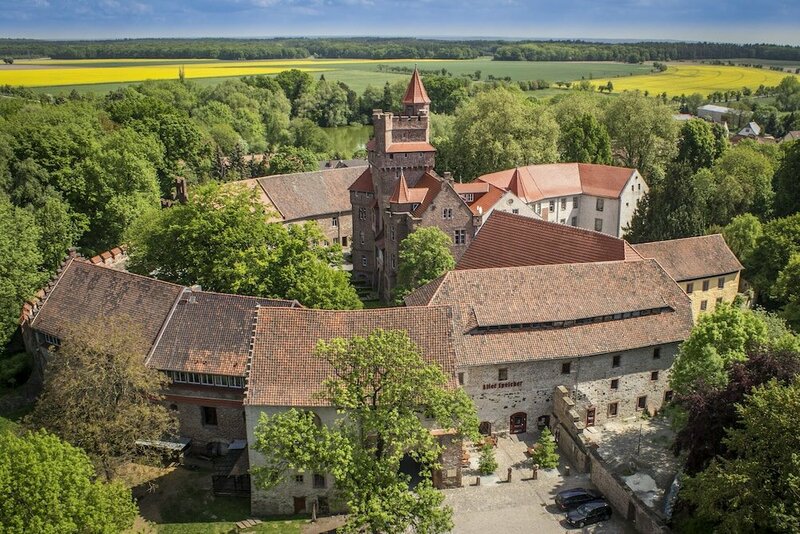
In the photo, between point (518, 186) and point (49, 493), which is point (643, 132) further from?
point (49, 493)

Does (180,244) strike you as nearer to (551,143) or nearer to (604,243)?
(604,243)

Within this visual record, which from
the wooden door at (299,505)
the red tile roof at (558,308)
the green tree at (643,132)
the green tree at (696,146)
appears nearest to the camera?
the wooden door at (299,505)

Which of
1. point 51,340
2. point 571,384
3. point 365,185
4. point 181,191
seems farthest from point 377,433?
point 181,191

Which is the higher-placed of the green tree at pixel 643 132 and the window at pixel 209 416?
the green tree at pixel 643 132

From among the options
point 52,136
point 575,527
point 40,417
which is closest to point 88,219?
point 52,136

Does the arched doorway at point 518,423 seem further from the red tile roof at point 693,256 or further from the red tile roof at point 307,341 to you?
the red tile roof at point 693,256

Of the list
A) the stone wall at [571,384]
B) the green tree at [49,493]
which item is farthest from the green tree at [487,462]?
the green tree at [49,493]

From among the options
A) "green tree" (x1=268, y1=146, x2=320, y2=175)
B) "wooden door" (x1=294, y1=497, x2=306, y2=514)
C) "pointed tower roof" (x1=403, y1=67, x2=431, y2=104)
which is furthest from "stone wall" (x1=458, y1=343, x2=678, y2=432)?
"green tree" (x1=268, y1=146, x2=320, y2=175)
